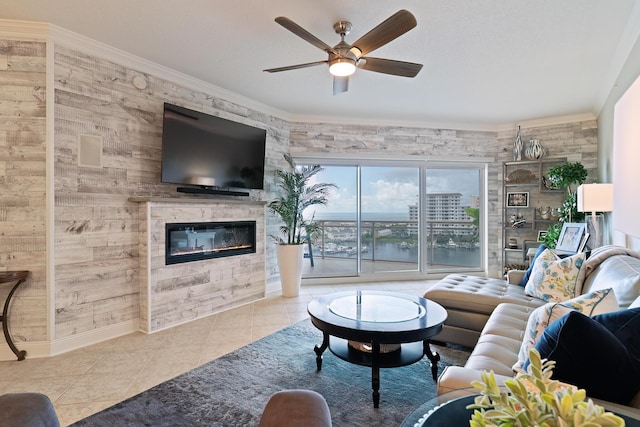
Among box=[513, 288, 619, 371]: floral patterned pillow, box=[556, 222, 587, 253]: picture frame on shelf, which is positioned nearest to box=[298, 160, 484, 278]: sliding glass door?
box=[556, 222, 587, 253]: picture frame on shelf

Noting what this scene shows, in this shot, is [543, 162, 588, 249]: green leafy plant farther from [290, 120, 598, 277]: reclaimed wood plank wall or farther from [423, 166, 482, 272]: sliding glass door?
[423, 166, 482, 272]: sliding glass door

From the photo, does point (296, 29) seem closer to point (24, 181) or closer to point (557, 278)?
point (24, 181)

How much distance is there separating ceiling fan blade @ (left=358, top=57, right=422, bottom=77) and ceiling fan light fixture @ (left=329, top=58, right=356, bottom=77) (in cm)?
13

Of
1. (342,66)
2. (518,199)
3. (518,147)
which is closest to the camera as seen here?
(342,66)

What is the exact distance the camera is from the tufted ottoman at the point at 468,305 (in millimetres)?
2842

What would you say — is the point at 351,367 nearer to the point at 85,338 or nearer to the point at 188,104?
the point at 85,338

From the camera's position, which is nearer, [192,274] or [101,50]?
[101,50]

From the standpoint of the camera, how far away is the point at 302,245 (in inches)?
187

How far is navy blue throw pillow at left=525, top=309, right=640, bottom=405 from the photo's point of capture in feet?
3.56

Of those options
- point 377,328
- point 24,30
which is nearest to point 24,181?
point 24,30

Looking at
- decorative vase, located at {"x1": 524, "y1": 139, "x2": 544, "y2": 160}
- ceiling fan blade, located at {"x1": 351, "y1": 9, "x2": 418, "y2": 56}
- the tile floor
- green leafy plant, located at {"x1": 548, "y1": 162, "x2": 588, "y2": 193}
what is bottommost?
the tile floor

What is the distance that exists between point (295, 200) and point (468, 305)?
8.82 ft

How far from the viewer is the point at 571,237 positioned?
4.31 meters

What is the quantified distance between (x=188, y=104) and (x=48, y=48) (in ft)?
4.30
